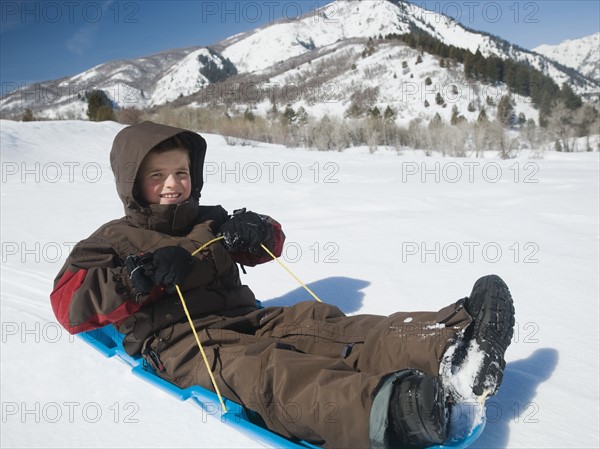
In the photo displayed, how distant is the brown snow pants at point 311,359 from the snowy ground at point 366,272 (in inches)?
7.1

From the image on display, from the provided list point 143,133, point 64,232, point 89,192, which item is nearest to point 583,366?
point 143,133

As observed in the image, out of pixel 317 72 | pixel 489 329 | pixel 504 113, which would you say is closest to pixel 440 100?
pixel 504 113

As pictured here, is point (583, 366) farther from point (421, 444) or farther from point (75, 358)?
point (75, 358)

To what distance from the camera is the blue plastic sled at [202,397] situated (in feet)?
3.89

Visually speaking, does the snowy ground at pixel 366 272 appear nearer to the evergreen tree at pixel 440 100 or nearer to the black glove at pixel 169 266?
the black glove at pixel 169 266

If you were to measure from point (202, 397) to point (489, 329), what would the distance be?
3.00 ft

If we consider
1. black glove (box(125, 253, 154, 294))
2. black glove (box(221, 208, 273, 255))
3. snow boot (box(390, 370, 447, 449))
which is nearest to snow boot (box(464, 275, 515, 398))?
snow boot (box(390, 370, 447, 449))

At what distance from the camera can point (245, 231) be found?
1938 mm

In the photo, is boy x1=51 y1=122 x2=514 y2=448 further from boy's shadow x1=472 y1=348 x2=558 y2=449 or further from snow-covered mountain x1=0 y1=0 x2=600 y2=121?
snow-covered mountain x1=0 y1=0 x2=600 y2=121

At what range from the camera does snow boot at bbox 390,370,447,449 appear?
1038 mm

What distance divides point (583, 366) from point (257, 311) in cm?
129

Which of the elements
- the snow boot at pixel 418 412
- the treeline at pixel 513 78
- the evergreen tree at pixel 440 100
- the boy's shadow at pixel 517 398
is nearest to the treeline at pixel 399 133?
the boy's shadow at pixel 517 398

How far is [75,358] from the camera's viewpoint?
1.86m

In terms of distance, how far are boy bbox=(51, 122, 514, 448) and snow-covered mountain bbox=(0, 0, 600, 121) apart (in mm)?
7660
